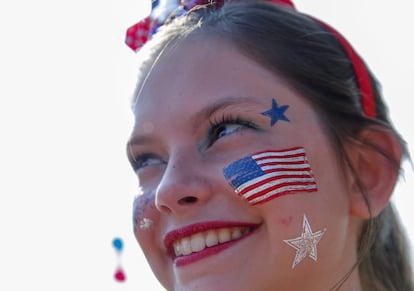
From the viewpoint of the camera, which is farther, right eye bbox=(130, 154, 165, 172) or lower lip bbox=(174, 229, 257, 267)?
right eye bbox=(130, 154, 165, 172)

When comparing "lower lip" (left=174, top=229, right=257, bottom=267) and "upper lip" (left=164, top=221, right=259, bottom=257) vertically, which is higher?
"upper lip" (left=164, top=221, right=259, bottom=257)

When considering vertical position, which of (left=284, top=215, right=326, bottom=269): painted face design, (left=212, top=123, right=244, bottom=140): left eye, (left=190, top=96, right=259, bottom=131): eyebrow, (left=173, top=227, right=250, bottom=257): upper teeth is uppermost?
(left=190, top=96, right=259, bottom=131): eyebrow

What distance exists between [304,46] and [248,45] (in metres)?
0.24

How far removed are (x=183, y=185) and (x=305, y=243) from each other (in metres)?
0.47

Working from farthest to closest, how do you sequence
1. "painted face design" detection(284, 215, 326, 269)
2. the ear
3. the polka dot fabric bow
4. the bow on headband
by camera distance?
the polka dot fabric bow → the bow on headband → the ear → "painted face design" detection(284, 215, 326, 269)

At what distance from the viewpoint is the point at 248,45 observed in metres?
3.12

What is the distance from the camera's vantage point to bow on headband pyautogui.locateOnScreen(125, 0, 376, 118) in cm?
329

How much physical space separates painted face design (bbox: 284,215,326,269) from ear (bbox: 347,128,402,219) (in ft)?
0.95

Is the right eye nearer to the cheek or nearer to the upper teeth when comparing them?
the cheek

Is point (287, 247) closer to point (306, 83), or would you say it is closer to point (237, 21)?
point (306, 83)

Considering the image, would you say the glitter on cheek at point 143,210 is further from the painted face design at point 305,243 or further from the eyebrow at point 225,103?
the painted face design at point 305,243

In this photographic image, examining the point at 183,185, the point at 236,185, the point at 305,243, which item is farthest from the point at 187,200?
the point at 305,243

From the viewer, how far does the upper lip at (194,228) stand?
2.89 m

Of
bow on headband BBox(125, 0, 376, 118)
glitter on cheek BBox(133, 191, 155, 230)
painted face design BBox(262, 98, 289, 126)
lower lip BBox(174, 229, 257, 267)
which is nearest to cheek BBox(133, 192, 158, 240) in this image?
glitter on cheek BBox(133, 191, 155, 230)
